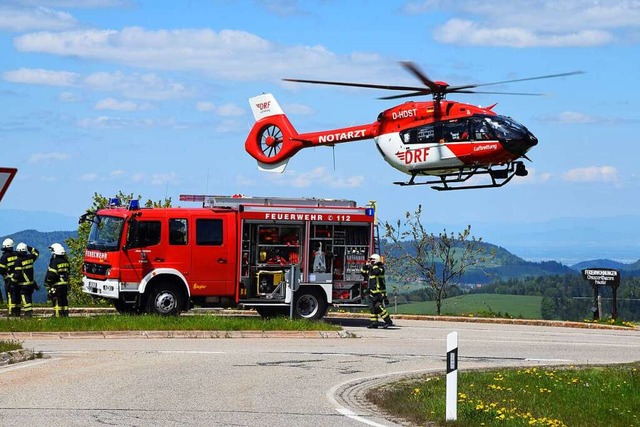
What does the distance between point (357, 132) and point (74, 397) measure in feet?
65.6

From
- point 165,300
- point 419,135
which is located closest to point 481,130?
point 419,135

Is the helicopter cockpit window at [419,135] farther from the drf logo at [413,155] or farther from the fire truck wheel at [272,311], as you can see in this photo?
the fire truck wheel at [272,311]

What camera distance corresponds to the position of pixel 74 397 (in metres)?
12.8

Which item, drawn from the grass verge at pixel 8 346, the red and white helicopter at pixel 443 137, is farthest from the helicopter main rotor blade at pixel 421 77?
the grass verge at pixel 8 346

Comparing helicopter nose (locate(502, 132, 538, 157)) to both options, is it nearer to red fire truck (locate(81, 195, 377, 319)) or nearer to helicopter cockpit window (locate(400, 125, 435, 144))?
helicopter cockpit window (locate(400, 125, 435, 144))

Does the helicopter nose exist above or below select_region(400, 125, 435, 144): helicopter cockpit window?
below

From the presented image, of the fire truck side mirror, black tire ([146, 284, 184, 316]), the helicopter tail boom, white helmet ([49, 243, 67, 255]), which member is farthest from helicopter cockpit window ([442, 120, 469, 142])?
white helmet ([49, 243, 67, 255])

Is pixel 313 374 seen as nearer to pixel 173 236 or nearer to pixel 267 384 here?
pixel 267 384

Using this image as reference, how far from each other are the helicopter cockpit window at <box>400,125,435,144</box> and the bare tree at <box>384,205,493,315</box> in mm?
7586

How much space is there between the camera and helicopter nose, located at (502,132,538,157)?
27.9m

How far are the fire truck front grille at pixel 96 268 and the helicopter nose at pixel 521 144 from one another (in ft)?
32.3

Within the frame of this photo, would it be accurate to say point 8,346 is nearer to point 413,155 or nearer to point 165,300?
point 165,300

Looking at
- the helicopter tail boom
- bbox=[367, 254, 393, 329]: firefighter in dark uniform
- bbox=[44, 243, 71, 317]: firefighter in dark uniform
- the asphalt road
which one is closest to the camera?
the asphalt road

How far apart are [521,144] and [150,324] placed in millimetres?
10776
